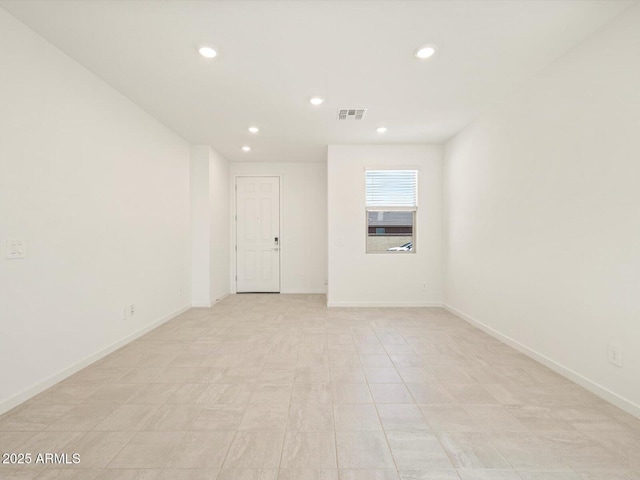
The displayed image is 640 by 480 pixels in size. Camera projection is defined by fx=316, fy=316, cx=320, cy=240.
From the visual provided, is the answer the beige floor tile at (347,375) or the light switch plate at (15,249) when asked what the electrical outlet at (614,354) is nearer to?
the beige floor tile at (347,375)

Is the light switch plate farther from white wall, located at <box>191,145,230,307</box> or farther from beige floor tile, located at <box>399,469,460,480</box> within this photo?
white wall, located at <box>191,145,230,307</box>

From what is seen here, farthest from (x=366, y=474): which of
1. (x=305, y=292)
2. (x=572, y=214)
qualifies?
(x=305, y=292)

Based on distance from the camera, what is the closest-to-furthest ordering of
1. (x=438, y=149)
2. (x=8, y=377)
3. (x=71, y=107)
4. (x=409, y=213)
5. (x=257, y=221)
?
(x=8, y=377) < (x=71, y=107) < (x=438, y=149) < (x=409, y=213) < (x=257, y=221)

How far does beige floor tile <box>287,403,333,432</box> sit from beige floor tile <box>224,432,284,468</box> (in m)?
0.14

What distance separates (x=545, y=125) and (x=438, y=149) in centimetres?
240

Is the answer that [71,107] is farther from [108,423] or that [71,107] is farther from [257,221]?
[257,221]

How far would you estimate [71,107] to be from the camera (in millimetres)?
2631

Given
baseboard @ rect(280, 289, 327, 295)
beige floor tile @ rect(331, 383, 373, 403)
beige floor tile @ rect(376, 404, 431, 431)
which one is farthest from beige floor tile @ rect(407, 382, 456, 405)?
baseboard @ rect(280, 289, 327, 295)

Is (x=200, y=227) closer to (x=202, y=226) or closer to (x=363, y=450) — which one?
(x=202, y=226)

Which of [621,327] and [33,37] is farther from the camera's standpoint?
[33,37]

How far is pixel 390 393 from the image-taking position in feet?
7.50

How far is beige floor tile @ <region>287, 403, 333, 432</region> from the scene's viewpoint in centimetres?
188

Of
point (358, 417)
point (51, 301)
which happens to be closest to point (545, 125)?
point (358, 417)

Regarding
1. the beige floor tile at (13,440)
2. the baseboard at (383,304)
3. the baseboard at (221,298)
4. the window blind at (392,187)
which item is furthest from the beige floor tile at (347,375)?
the baseboard at (221,298)
